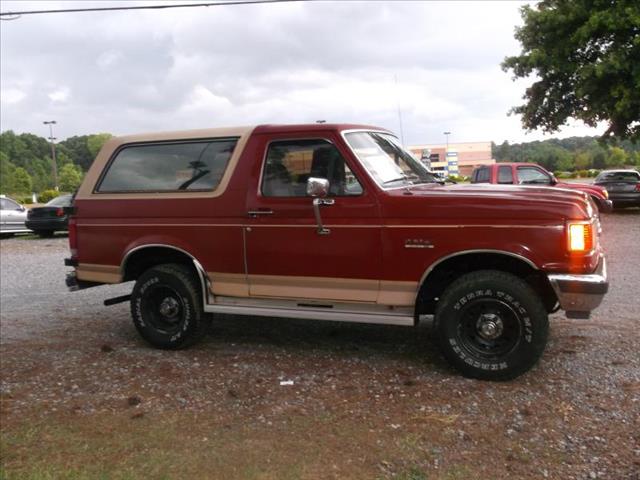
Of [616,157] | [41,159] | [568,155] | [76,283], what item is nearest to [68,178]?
[41,159]

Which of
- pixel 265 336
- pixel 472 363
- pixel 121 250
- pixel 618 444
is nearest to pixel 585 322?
pixel 472 363

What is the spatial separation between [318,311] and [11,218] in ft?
57.4

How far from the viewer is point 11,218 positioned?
1905 cm

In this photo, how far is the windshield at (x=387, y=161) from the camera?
15.7 ft

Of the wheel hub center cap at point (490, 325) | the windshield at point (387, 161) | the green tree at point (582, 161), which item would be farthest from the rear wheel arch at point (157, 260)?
the green tree at point (582, 161)

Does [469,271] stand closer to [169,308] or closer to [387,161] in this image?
[387,161]

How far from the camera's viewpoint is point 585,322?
592 centimetres

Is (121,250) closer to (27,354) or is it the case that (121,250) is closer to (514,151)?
(27,354)

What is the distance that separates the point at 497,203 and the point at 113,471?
10.1 ft

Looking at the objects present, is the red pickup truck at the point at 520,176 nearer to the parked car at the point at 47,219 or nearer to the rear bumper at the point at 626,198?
the rear bumper at the point at 626,198

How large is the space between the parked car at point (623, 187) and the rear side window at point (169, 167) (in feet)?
56.6

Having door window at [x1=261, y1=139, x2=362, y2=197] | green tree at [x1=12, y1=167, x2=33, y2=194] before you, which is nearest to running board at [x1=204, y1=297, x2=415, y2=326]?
door window at [x1=261, y1=139, x2=362, y2=197]

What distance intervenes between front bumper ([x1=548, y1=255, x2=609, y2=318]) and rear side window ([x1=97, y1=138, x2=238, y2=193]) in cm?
293

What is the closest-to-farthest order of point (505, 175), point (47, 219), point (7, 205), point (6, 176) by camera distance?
point (505, 175)
point (47, 219)
point (7, 205)
point (6, 176)
